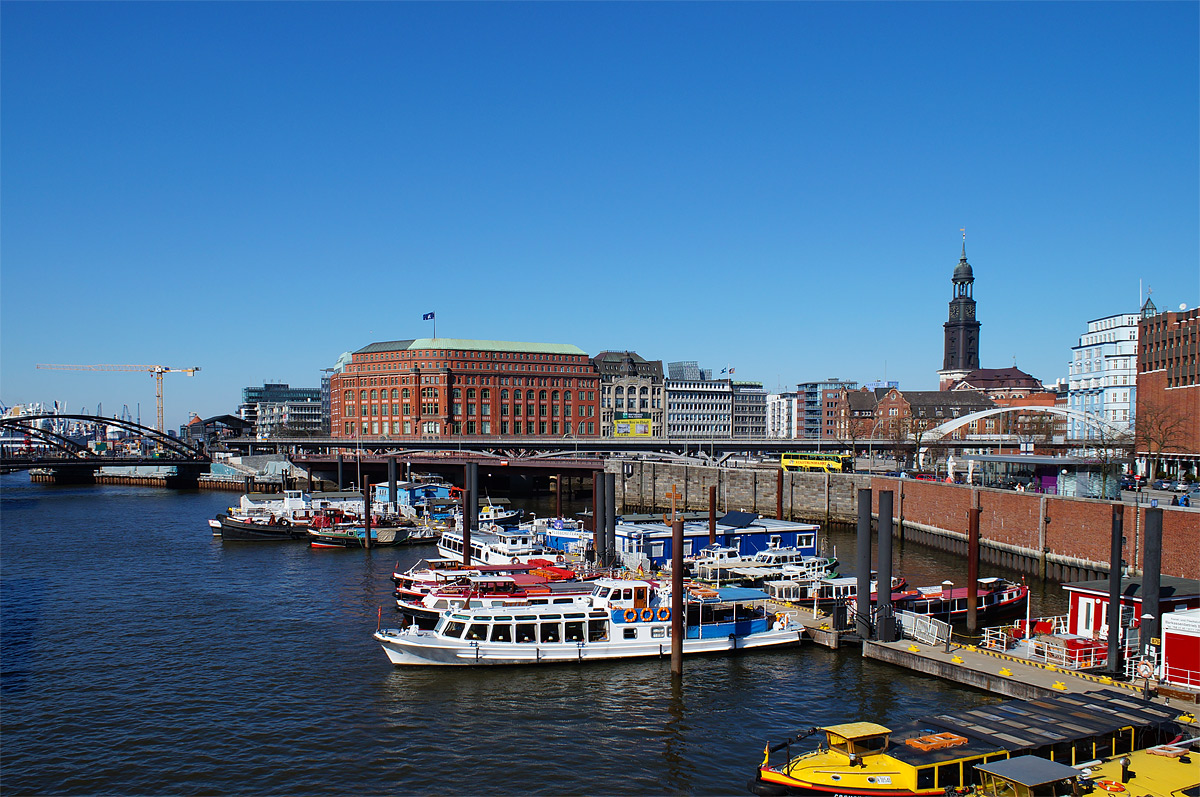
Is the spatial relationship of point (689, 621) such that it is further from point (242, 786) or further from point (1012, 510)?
point (1012, 510)

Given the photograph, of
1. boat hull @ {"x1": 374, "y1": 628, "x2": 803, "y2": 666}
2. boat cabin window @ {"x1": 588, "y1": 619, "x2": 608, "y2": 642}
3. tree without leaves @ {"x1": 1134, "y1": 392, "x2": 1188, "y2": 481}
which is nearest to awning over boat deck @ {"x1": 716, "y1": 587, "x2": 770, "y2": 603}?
boat hull @ {"x1": 374, "y1": 628, "x2": 803, "y2": 666}

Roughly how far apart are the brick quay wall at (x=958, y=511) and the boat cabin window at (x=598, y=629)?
24597 mm

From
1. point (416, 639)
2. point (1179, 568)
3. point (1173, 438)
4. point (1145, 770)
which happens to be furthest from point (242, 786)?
point (1173, 438)

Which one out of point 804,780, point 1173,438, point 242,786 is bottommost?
point 242,786

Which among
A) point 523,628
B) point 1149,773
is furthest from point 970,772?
point 523,628

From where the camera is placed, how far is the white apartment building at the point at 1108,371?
13475 cm

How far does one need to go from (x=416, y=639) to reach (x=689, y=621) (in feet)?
45.5

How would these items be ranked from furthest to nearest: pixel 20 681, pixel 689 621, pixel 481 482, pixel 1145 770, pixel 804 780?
pixel 481 482 < pixel 689 621 < pixel 20 681 < pixel 804 780 < pixel 1145 770

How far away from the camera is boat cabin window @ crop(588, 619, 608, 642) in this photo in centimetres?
4397

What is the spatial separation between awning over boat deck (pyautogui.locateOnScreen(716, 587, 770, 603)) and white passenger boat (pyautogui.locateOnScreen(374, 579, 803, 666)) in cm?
102

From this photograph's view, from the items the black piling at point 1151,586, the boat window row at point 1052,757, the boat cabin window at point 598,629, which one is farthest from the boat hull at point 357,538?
the boat window row at point 1052,757

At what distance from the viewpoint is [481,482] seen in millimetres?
150875

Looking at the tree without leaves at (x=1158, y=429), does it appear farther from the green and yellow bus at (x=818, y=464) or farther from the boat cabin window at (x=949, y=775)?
the boat cabin window at (x=949, y=775)

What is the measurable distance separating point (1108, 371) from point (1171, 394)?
30842 millimetres
